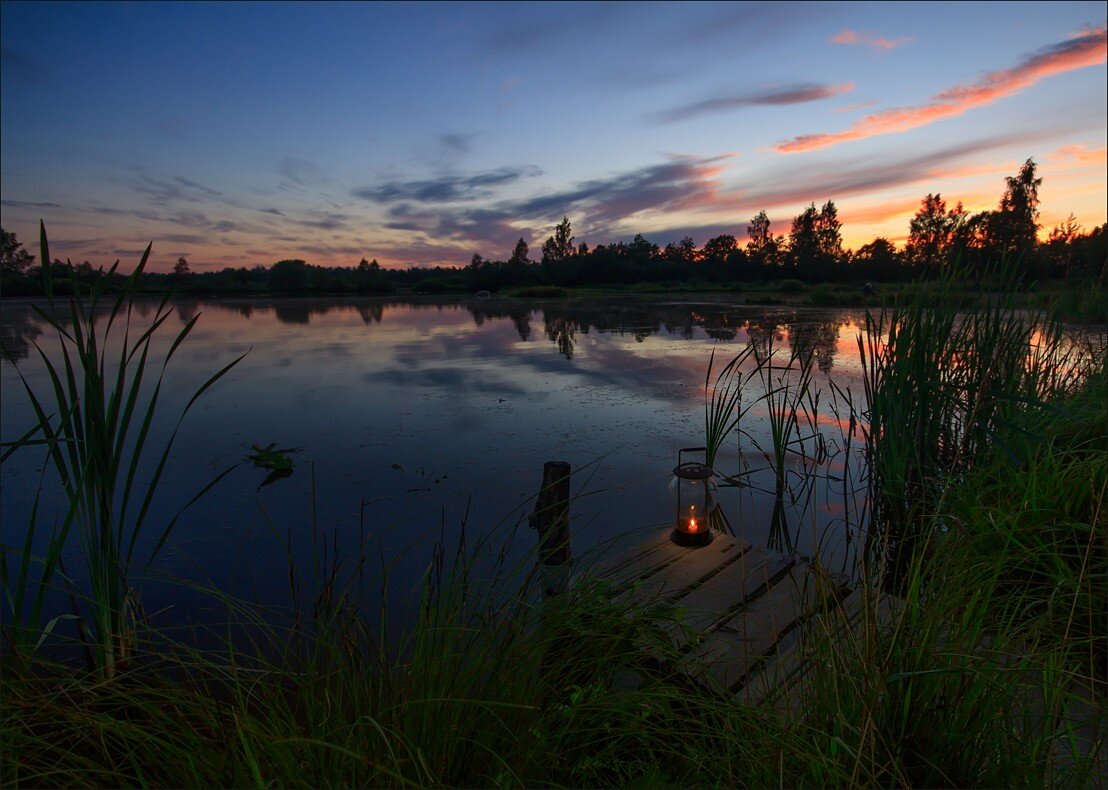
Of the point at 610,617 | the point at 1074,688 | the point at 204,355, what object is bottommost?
the point at 1074,688

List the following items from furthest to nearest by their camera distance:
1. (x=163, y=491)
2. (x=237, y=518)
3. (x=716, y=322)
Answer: (x=716, y=322), (x=163, y=491), (x=237, y=518)

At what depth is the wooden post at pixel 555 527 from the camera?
2.22 m

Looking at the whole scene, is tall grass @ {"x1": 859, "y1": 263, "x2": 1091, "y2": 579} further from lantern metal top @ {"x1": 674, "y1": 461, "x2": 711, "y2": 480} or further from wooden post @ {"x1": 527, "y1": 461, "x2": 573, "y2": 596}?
wooden post @ {"x1": 527, "y1": 461, "x2": 573, "y2": 596}

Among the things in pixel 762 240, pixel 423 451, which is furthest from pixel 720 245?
pixel 423 451

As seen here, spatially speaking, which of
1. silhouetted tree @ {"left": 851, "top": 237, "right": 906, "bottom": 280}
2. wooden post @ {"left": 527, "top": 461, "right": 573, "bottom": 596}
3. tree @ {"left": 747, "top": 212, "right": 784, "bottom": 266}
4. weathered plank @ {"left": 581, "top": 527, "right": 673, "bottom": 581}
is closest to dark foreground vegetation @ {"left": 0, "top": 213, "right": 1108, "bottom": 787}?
wooden post @ {"left": 527, "top": 461, "right": 573, "bottom": 596}

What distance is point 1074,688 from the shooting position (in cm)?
193

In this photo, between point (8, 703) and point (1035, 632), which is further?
point (1035, 632)

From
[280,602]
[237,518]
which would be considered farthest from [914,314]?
[237,518]

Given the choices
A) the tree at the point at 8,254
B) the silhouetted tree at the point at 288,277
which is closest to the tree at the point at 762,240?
the silhouetted tree at the point at 288,277

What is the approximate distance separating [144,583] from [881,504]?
4636mm

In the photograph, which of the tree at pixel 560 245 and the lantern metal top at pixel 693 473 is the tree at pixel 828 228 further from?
the lantern metal top at pixel 693 473

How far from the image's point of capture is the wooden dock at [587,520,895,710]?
1.72m

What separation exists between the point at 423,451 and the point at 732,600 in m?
3.33

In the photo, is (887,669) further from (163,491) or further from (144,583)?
(163,491)
